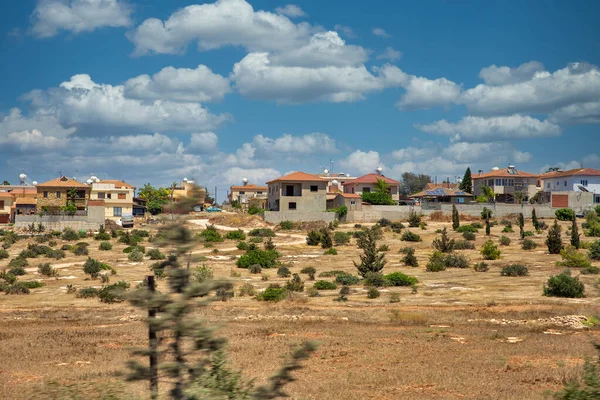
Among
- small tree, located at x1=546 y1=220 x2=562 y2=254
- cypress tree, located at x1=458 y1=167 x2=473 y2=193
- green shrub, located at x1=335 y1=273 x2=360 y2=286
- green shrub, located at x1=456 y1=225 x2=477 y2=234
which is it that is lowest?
green shrub, located at x1=335 y1=273 x2=360 y2=286

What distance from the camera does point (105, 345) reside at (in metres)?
19.2

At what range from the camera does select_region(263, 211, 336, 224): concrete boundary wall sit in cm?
8156

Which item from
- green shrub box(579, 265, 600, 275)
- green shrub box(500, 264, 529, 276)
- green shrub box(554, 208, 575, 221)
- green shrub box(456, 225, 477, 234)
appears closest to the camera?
green shrub box(579, 265, 600, 275)

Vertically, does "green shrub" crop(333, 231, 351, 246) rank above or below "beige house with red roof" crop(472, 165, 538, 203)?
below

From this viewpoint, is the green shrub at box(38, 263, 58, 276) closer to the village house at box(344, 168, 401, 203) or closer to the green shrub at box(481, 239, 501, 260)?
the green shrub at box(481, 239, 501, 260)

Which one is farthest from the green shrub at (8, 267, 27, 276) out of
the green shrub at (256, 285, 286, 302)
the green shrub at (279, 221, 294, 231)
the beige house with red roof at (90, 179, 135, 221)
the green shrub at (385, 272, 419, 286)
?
the beige house with red roof at (90, 179, 135, 221)

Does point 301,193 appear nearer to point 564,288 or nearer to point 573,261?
point 573,261

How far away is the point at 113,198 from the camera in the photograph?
99375mm

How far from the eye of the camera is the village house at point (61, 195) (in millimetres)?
92875

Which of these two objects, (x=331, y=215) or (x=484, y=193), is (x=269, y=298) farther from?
(x=484, y=193)

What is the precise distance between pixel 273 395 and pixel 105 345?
14.1m

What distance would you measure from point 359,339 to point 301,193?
67.2m

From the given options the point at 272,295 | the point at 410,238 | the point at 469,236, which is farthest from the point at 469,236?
the point at 272,295

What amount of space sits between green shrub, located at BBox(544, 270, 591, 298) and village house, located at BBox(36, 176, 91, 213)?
77781mm
